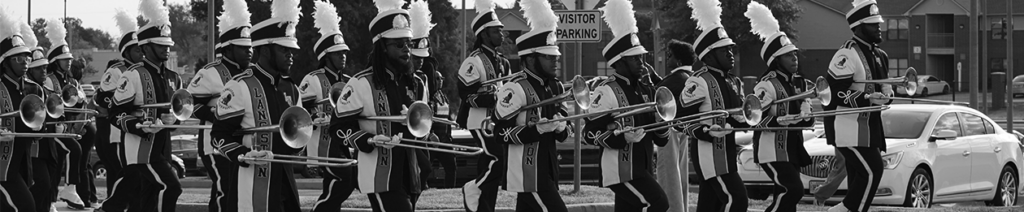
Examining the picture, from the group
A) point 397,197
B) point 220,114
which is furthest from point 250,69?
point 397,197

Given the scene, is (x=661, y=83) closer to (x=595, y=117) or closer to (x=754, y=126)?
(x=754, y=126)

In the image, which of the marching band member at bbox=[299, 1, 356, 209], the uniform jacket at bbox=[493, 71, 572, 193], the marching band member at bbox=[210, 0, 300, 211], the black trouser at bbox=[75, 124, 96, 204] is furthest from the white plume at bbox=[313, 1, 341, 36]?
the black trouser at bbox=[75, 124, 96, 204]

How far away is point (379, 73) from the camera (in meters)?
9.07

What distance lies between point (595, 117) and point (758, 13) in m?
3.03

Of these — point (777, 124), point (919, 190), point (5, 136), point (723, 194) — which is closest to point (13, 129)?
point (5, 136)

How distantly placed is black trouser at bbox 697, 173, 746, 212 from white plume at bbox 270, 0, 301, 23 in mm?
3411

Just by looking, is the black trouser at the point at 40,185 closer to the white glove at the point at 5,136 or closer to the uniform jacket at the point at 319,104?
the white glove at the point at 5,136

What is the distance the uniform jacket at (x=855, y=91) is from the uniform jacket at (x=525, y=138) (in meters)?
2.74

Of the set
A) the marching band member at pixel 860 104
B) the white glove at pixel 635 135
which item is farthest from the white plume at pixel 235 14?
the marching band member at pixel 860 104

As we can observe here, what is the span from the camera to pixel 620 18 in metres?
10.5

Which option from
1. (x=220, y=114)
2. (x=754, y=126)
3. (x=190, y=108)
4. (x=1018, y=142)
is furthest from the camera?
(x=1018, y=142)

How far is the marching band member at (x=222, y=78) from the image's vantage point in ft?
32.7

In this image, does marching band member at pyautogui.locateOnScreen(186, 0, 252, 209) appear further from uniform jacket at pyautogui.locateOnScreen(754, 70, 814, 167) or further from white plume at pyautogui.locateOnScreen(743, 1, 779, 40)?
white plume at pyautogui.locateOnScreen(743, 1, 779, 40)

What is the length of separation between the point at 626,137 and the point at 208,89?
316 cm
